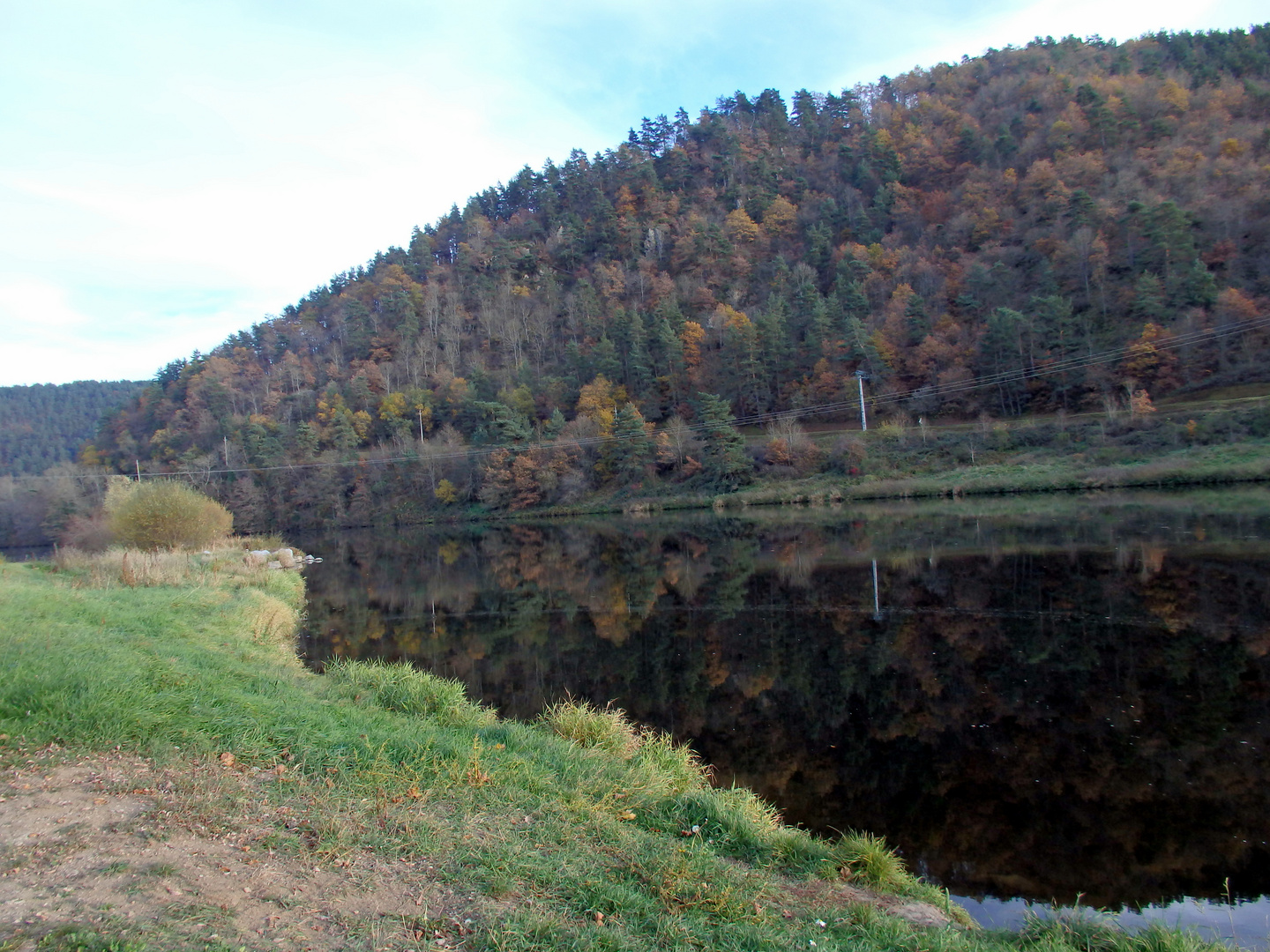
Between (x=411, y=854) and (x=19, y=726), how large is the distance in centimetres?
365

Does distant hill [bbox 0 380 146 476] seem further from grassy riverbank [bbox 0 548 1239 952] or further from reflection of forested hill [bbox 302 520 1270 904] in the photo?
grassy riverbank [bbox 0 548 1239 952]

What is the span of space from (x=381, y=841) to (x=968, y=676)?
9094 mm

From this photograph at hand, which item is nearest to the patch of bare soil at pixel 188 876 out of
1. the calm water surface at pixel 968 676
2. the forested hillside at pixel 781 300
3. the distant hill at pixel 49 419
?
the calm water surface at pixel 968 676

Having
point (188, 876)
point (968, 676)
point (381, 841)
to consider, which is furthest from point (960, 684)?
point (188, 876)

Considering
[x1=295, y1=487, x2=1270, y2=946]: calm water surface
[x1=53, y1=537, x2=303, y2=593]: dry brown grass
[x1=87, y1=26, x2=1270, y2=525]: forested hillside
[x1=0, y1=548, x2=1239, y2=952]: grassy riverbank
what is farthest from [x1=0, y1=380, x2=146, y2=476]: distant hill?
[x1=0, y1=548, x2=1239, y2=952]: grassy riverbank

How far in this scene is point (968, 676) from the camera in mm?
10680

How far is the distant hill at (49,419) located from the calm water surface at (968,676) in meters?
115

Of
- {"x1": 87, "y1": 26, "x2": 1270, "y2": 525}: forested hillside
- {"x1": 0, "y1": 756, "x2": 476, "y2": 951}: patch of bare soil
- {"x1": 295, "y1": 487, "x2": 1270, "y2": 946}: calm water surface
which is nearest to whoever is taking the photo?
{"x1": 0, "y1": 756, "x2": 476, "y2": 951}: patch of bare soil

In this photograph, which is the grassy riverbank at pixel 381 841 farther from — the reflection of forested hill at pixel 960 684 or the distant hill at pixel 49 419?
the distant hill at pixel 49 419

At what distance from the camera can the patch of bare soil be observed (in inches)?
131

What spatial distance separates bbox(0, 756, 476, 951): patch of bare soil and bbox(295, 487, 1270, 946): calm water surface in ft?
14.3

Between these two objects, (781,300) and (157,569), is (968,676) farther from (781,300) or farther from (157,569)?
(781,300)

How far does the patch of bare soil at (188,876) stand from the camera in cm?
333

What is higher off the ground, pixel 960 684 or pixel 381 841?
pixel 381 841
